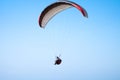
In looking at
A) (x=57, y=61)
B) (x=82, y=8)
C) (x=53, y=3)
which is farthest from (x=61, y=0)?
(x=57, y=61)

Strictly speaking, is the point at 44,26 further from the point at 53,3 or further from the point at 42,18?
the point at 53,3

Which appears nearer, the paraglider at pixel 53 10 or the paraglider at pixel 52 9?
the paraglider at pixel 52 9

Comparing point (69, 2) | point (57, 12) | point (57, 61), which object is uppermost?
point (57, 12)

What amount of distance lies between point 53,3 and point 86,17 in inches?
173

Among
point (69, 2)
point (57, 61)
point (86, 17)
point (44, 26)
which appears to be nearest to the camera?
point (86, 17)

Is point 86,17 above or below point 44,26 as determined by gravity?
below

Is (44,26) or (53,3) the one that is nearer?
(53,3)

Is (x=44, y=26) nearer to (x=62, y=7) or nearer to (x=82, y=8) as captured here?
(x=62, y=7)

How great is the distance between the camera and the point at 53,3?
28.4 metres

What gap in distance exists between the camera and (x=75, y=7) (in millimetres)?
26297

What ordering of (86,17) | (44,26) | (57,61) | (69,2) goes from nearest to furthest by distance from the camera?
(86,17) < (69,2) < (57,61) < (44,26)

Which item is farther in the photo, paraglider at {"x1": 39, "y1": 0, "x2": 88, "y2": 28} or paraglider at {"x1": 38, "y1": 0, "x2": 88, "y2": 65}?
paraglider at {"x1": 38, "y1": 0, "x2": 88, "y2": 65}

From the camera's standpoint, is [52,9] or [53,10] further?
[53,10]

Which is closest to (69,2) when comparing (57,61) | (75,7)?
(75,7)
